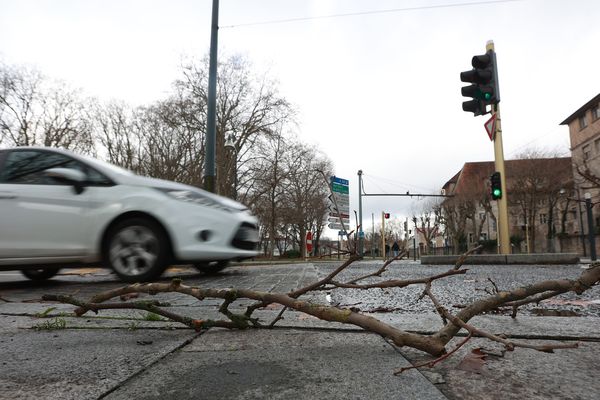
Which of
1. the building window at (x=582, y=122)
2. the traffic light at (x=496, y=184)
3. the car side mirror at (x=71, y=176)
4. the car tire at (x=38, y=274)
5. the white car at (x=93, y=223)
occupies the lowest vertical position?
the car tire at (x=38, y=274)

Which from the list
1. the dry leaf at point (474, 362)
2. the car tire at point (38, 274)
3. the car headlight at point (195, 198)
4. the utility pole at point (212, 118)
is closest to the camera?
the dry leaf at point (474, 362)

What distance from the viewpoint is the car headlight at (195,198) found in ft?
14.2

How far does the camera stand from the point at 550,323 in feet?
6.98

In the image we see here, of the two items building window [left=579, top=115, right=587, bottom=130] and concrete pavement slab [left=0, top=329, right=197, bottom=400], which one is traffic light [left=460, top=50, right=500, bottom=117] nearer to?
concrete pavement slab [left=0, top=329, right=197, bottom=400]

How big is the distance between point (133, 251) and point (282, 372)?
3254mm

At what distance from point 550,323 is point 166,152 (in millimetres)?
31368

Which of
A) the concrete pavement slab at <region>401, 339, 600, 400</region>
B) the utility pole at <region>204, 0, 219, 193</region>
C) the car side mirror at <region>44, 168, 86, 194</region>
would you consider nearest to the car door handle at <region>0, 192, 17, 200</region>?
the car side mirror at <region>44, 168, 86, 194</region>

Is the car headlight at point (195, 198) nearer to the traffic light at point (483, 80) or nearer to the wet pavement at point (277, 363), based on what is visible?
the wet pavement at point (277, 363)

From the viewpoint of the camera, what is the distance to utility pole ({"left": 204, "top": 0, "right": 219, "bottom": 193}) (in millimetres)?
10280

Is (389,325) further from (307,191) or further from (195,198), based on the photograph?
(307,191)

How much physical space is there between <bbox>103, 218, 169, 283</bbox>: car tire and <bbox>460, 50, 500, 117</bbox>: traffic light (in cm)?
741

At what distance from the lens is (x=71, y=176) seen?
4031 millimetres

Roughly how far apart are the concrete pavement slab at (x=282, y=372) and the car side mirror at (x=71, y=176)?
9.87 feet

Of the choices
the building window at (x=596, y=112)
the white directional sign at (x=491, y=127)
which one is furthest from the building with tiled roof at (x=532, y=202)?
the white directional sign at (x=491, y=127)
